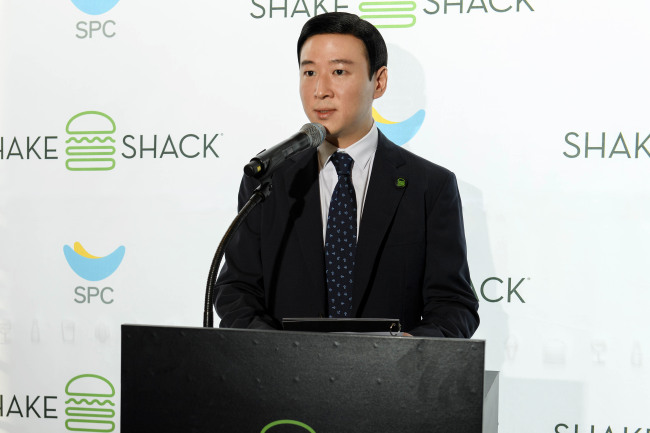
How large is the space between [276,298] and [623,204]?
124 centimetres

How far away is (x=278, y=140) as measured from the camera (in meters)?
2.69

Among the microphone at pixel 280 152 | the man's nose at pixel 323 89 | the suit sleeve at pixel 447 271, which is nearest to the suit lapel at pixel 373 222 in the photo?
the suit sleeve at pixel 447 271

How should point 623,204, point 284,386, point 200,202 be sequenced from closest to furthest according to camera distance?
point 284,386
point 623,204
point 200,202

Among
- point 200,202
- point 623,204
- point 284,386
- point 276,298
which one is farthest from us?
point 200,202

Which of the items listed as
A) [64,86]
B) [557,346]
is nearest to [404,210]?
[557,346]

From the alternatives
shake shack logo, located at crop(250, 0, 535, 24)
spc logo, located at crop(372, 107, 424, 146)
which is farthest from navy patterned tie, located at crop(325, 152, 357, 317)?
shake shack logo, located at crop(250, 0, 535, 24)

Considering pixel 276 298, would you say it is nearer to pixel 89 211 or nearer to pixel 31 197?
pixel 89 211

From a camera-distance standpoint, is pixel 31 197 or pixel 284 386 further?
pixel 31 197

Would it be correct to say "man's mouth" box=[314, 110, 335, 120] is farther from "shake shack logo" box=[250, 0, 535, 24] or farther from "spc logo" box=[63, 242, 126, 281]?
"spc logo" box=[63, 242, 126, 281]

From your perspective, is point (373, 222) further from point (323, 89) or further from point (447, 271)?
point (323, 89)

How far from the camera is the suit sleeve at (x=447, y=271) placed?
6.01 feet

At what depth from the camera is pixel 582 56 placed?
247cm

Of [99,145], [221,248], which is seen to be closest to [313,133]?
[221,248]

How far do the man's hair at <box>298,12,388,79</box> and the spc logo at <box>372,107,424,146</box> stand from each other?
500mm
